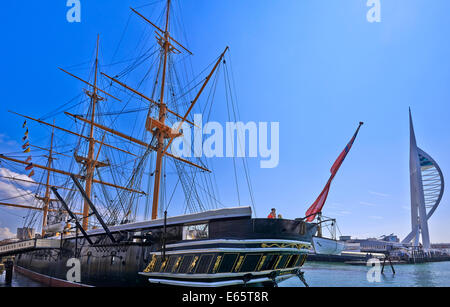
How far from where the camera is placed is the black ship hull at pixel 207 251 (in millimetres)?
12609

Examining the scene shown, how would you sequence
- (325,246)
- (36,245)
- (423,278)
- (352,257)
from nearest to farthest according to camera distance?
(325,246), (36,245), (423,278), (352,257)

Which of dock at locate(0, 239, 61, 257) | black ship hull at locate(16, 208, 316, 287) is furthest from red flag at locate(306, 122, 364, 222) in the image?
dock at locate(0, 239, 61, 257)

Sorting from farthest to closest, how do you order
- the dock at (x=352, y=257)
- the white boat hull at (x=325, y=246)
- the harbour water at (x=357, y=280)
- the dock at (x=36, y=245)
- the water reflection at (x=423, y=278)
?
1. the dock at (x=352, y=257)
2. the water reflection at (x=423, y=278)
3. the harbour water at (x=357, y=280)
4. the dock at (x=36, y=245)
5. the white boat hull at (x=325, y=246)

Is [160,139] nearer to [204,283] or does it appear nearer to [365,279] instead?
[204,283]

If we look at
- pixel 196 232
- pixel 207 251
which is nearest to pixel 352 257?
pixel 196 232

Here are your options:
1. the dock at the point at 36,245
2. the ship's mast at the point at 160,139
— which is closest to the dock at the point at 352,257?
the ship's mast at the point at 160,139

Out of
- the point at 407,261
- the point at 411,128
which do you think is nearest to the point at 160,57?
the point at 407,261

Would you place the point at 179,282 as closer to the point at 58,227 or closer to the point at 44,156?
the point at 58,227

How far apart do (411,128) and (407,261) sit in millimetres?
42659

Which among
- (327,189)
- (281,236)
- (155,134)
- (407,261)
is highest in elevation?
(155,134)

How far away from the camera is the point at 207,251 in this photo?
1249 cm

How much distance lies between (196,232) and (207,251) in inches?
71.0

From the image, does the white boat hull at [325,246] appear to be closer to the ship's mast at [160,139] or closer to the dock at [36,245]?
the ship's mast at [160,139]
